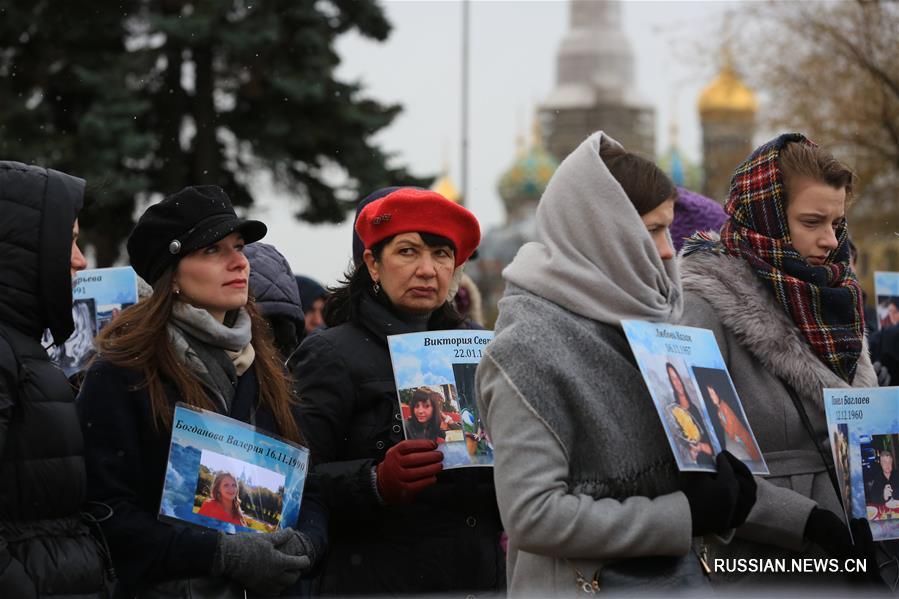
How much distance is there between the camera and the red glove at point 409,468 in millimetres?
3764

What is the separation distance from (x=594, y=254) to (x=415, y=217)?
3.84 feet

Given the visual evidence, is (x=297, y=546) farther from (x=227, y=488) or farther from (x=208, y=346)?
(x=208, y=346)

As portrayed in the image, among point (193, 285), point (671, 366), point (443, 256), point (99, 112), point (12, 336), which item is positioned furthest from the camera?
point (99, 112)

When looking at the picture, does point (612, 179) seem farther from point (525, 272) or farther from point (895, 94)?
point (895, 94)

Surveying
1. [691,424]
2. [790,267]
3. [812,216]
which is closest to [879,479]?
[790,267]

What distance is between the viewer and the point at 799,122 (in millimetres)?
22250

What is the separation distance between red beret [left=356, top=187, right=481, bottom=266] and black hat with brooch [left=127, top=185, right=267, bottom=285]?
1.39ft

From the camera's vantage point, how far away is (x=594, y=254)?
121 inches

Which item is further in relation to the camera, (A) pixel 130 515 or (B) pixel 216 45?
→ (B) pixel 216 45

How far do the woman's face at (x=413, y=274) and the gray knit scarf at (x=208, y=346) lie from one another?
54cm

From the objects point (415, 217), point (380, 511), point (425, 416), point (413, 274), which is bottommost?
point (380, 511)

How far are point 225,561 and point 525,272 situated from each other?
3.32 ft

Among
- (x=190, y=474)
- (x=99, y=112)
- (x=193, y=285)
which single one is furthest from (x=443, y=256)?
(x=99, y=112)

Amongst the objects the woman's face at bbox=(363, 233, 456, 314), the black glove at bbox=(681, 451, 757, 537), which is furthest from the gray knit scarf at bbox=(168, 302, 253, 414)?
the black glove at bbox=(681, 451, 757, 537)
